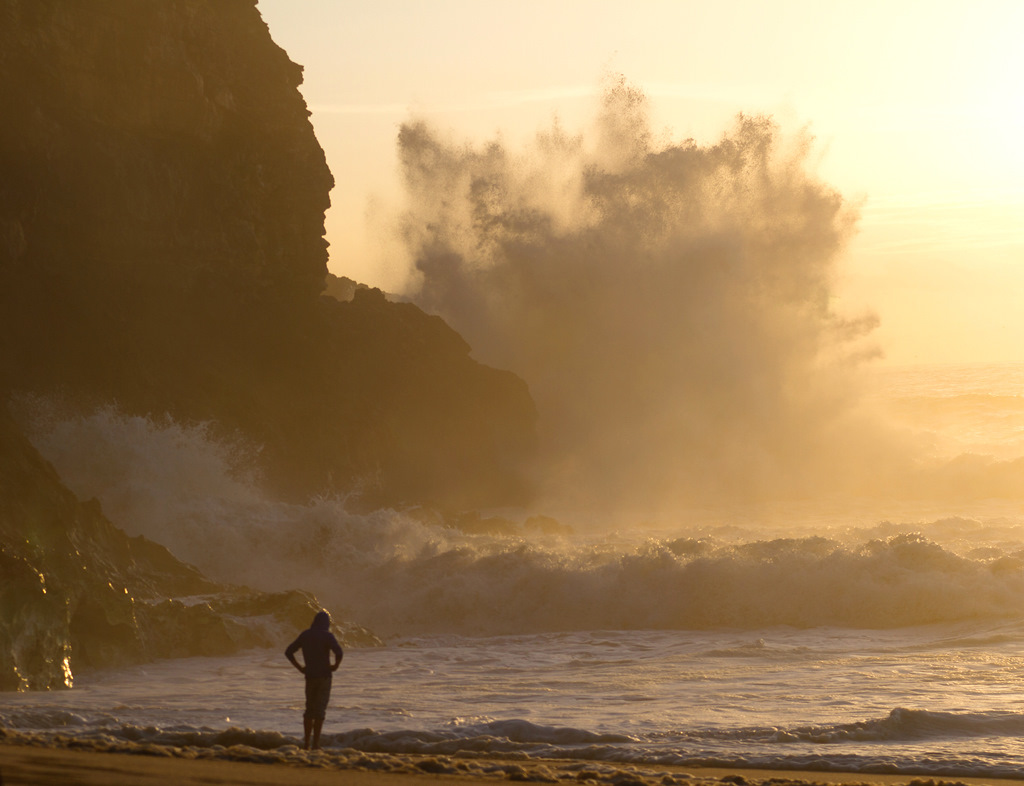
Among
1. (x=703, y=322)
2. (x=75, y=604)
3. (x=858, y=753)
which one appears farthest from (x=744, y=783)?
(x=703, y=322)

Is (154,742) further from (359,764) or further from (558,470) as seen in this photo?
(558,470)

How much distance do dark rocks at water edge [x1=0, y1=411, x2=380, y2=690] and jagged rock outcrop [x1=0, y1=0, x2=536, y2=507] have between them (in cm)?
1114

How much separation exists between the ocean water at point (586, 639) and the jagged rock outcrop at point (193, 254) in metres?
2.19

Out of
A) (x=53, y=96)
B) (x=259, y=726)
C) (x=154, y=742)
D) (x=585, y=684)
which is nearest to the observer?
(x=154, y=742)

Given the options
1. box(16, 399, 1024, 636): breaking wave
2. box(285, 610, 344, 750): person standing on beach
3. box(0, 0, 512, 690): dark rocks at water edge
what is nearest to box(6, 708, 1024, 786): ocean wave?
box(285, 610, 344, 750): person standing on beach

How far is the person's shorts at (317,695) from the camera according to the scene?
8.72 meters

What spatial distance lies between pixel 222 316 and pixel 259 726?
69.3ft

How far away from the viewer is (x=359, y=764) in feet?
26.0

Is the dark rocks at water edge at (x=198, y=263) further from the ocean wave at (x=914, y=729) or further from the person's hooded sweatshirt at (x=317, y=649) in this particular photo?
the ocean wave at (x=914, y=729)

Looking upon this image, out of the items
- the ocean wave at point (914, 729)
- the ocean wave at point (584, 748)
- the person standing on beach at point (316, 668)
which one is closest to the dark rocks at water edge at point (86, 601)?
the ocean wave at point (584, 748)

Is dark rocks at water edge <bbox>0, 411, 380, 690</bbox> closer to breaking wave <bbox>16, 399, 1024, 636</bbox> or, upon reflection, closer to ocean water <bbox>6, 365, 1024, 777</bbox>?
ocean water <bbox>6, 365, 1024, 777</bbox>

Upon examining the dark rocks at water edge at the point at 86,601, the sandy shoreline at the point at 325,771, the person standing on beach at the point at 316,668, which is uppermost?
the dark rocks at water edge at the point at 86,601

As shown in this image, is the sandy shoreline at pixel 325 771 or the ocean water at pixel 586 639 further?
the ocean water at pixel 586 639

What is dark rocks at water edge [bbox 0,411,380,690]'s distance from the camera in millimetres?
11812
